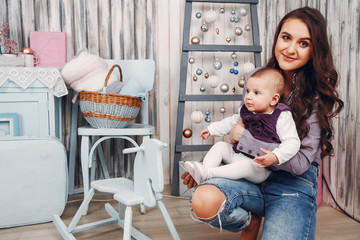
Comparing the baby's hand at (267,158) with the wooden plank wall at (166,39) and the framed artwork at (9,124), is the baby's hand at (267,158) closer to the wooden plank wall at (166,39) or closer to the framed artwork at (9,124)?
the wooden plank wall at (166,39)

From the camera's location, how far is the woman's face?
1222mm

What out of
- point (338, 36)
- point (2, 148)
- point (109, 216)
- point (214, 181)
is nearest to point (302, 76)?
point (214, 181)

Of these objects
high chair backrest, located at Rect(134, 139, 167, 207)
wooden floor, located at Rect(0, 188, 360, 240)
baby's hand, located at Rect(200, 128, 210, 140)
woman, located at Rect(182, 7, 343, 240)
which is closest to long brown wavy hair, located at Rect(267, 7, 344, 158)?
woman, located at Rect(182, 7, 343, 240)

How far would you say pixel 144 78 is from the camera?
2.14 m

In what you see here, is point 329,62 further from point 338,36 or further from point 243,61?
point 243,61

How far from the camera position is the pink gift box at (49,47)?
2.11 m

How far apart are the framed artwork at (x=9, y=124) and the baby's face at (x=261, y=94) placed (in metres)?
1.29

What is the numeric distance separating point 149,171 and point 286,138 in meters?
0.54

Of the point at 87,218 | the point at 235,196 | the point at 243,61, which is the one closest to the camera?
the point at 235,196

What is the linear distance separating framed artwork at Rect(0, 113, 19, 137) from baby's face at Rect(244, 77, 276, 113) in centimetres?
129

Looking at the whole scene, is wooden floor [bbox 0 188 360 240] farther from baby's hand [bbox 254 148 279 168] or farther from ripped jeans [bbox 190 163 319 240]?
baby's hand [bbox 254 148 279 168]

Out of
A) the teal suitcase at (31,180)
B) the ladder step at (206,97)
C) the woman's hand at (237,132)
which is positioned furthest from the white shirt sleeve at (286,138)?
the teal suitcase at (31,180)

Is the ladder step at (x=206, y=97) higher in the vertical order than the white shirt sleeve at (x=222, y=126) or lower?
higher

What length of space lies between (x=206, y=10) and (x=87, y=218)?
5.72ft
